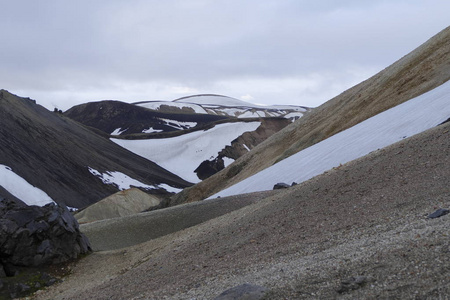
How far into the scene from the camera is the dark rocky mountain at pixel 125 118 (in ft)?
395

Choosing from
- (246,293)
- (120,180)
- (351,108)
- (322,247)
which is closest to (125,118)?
(120,180)

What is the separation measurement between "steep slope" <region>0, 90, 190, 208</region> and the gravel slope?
1283 inches

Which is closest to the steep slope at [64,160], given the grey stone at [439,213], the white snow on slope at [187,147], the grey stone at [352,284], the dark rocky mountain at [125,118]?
the white snow on slope at [187,147]

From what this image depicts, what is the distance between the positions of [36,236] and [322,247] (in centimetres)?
1217

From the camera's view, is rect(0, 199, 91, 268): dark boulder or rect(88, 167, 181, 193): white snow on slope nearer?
rect(0, 199, 91, 268): dark boulder

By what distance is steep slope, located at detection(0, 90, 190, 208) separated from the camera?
5184 centimetres

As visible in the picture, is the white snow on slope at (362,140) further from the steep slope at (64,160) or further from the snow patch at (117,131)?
the snow patch at (117,131)

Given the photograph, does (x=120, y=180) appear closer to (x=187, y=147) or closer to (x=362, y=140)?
(x=187, y=147)

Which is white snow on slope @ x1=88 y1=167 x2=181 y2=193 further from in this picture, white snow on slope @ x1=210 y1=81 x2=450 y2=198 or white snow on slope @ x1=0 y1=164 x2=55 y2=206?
white snow on slope @ x1=210 y1=81 x2=450 y2=198

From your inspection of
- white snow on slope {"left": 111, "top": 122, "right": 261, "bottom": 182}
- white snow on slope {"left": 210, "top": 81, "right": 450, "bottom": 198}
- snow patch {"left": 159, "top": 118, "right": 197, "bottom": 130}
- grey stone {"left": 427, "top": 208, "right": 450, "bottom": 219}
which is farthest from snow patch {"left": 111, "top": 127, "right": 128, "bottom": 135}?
grey stone {"left": 427, "top": 208, "right": 450, "bottom": 219}

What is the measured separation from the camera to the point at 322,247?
1055 centimetres

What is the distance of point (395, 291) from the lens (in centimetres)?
638

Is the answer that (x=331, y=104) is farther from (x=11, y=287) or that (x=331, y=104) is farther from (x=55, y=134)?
(x=55, y=134)

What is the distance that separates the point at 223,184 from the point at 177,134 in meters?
59.7
